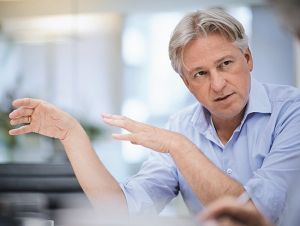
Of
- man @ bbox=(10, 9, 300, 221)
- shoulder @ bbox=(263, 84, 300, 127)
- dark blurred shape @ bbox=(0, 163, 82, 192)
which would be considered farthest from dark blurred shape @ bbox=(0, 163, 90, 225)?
shoulder @ bbox=(263, 84, 300, 127)

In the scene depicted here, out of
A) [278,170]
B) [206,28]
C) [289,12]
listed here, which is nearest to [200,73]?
[206,28]

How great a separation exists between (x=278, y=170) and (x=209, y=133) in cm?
38

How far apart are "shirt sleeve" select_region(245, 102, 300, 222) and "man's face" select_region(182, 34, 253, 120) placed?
17 cm

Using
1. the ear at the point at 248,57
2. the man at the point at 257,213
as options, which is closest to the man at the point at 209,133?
the ear at the point at 248,57

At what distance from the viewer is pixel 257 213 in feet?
2.98

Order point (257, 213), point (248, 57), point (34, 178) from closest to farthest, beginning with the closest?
point (257, 213)
point (34, 178)
point (248, 57)

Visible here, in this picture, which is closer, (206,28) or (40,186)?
(40,186)

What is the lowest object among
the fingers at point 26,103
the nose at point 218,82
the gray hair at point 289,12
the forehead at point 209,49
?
the fingers at point 26,103

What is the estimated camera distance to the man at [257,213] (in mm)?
871

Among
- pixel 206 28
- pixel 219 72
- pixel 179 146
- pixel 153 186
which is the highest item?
pixel 206 28

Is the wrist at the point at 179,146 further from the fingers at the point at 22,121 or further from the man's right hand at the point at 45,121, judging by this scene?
the fingers at the point at 22,121

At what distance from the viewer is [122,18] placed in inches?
199

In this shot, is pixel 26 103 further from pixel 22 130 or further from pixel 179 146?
pixel 179 146

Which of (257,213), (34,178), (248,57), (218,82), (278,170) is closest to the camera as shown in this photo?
(257,213)
